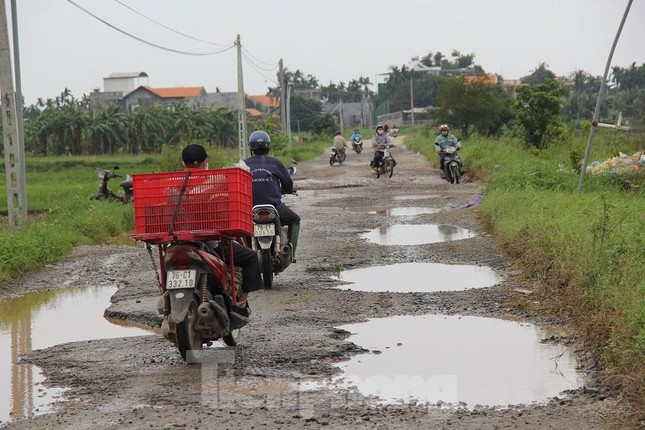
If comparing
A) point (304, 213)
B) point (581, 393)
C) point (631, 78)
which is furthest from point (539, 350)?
point (631, 78)

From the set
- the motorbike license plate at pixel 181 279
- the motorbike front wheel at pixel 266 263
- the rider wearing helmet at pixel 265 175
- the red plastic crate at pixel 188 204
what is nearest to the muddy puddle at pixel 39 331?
the motorbike license plate at pixel 181 279

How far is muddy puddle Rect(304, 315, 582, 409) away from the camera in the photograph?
547 centimetres

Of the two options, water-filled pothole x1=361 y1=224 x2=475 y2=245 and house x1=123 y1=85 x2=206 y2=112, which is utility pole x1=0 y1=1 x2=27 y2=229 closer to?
water-filled pothole x1=361 y1=224 x2=475 y2=245

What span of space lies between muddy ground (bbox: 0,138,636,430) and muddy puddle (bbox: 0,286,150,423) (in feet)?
0.52

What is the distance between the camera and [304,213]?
18.1 m

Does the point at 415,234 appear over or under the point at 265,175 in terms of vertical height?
under

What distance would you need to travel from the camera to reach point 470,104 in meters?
50.7

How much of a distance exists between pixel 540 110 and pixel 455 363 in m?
24.4

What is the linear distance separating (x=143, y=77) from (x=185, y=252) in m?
108

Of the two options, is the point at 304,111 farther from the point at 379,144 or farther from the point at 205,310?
the point at 205,310

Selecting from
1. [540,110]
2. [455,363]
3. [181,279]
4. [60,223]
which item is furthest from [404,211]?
[540,110]

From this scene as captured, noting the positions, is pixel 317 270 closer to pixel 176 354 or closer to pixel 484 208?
pixel 176 354

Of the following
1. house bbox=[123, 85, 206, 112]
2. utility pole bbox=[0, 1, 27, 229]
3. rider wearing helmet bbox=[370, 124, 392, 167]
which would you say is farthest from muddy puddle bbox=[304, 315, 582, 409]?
house bbox=[123, 85, 206, 112]

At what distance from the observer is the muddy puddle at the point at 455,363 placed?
215 inches
